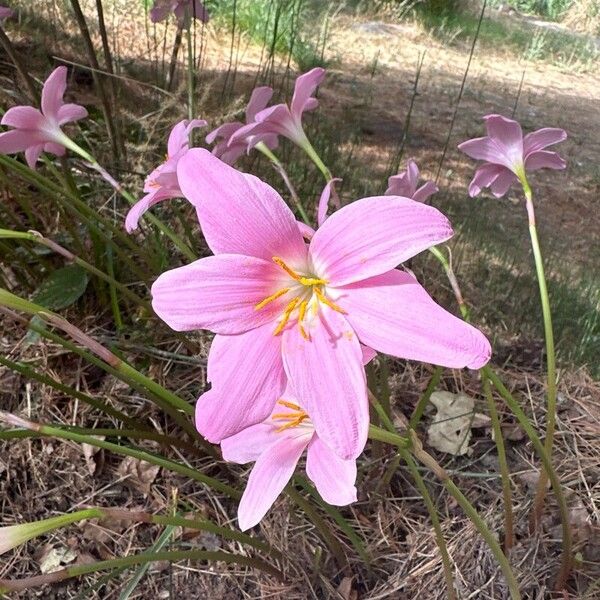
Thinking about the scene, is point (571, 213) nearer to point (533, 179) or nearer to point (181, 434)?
point (533, 179)

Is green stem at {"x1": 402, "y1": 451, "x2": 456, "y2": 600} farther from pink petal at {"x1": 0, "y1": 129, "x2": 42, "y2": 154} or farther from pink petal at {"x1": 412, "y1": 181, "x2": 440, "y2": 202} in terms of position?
pink petal at {"x1": 0, "y1": 129, "x2": 42, "y2": 154}

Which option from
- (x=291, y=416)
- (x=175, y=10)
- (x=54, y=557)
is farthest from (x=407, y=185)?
(x=175, y=10)

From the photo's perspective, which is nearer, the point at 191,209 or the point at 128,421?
the point at 128,421

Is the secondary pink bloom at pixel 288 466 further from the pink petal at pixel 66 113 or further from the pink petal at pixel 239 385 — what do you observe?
the pink petal at pixel 66 113

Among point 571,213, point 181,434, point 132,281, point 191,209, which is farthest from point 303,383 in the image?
point 571,213

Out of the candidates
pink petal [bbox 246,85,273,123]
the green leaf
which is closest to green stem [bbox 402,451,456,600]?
pink petal [bbox 246,85,273,123]
